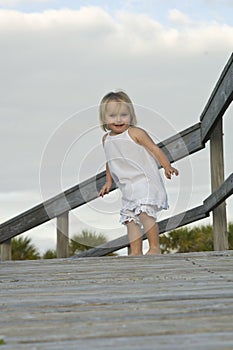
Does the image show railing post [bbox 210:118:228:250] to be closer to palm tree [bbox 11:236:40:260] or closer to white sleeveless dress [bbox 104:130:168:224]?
white sleeveless dress [bbox 104:130:168:224]

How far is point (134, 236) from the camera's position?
4.81 meters

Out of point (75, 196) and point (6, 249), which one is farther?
point (6, 249)

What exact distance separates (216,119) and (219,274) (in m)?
1.65

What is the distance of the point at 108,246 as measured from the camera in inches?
223

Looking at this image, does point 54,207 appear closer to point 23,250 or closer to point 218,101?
point 218,101

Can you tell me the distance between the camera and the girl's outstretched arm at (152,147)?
4.59 metres

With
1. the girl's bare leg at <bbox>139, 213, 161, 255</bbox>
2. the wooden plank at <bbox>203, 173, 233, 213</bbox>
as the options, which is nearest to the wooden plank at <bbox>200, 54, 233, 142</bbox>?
the wooden plank at <bbox>203, 173, 233, 213</bbox>

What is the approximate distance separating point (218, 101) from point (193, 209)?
0.89 metres

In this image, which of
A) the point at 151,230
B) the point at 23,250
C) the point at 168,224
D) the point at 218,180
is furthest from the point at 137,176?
the point at 23,250

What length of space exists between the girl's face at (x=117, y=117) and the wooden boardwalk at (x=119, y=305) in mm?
1212

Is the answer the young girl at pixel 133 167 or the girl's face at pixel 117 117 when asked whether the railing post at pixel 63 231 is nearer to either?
the young girl at pixel 133 167

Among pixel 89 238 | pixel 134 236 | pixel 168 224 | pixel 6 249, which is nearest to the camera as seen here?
pixel 134 236

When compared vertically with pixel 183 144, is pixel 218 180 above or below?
below

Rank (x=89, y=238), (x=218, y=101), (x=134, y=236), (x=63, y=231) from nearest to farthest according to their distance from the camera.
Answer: (x=218, y=101)
(x=134, y=236)
(x=63, y=231)
(x=89, y=238)
